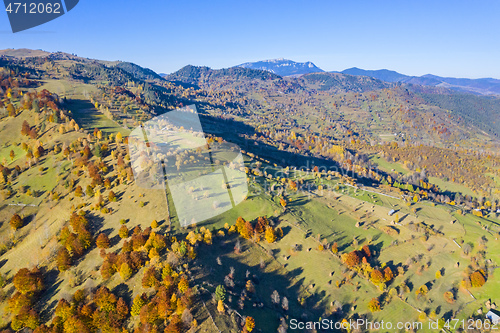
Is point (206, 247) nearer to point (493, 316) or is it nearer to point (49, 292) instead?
point (49, 292)

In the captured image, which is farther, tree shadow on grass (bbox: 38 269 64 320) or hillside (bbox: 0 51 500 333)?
tree shadow on grass (bbox: 38 269 64 320)

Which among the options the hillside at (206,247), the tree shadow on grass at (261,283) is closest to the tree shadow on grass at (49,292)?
the hillside at (206,247)

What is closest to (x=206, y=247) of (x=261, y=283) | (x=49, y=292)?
(x=261, y=283)

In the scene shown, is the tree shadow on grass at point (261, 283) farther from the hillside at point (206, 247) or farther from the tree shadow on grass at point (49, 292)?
the tree shadow on grass at point (49, 292)

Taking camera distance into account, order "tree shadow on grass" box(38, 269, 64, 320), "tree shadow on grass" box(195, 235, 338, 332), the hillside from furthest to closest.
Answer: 1. "tree shadow on grass" box(195, 235, 338, 332)
2. "tree shadow on grass" box(38, 269, 64, 320)
3. the hillside

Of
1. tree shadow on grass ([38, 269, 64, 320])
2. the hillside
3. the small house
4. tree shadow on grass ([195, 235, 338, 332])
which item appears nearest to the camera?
the hillside

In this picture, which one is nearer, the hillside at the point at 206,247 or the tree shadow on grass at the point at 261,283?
the hillside at the point at 206,247

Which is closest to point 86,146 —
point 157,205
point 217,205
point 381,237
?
point 157,205

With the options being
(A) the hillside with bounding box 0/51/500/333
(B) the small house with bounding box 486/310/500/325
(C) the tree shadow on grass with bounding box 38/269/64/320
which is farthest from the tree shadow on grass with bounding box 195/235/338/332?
(B) the small house with bounding box 486/310/500/325

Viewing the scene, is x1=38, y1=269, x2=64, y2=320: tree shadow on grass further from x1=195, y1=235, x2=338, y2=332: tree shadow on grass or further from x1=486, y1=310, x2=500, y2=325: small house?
x1=486, y1=310, x2=500, y2=325: small house
